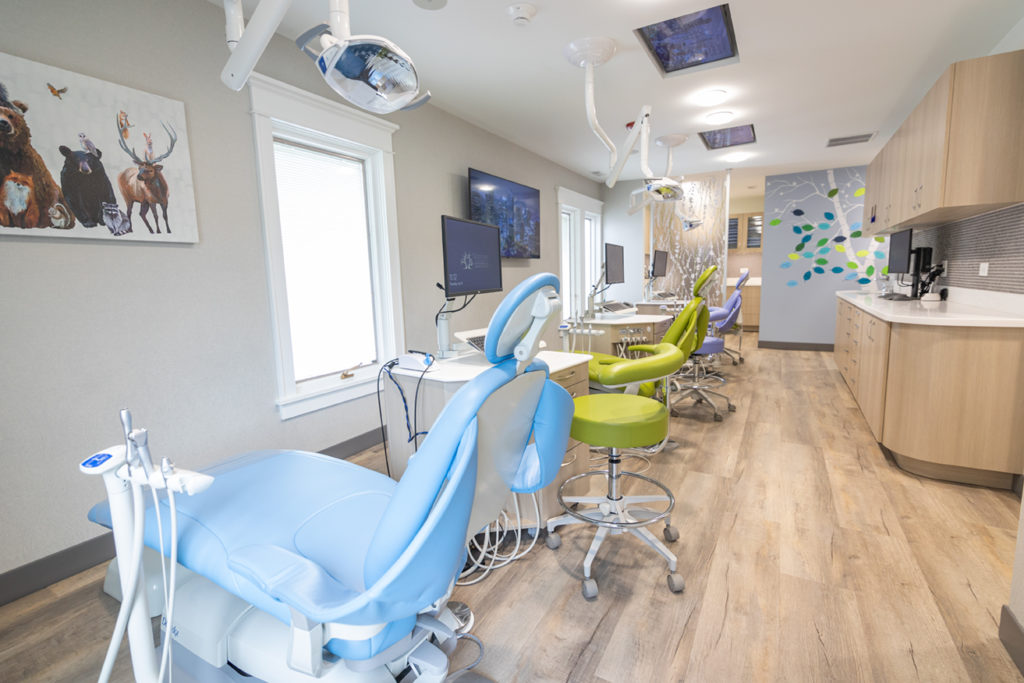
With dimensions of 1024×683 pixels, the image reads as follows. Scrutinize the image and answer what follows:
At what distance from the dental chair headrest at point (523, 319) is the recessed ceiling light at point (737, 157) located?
17.5 ft

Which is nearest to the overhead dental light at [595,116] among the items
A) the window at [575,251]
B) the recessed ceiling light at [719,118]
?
the recessed ceiling light at [719,118]

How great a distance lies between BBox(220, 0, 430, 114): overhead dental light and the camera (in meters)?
1.20

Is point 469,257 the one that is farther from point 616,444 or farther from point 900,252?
point 900,252

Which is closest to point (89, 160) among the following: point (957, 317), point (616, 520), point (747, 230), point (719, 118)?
point (616, 520)

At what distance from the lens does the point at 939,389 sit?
2.40m

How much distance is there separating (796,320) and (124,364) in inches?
277

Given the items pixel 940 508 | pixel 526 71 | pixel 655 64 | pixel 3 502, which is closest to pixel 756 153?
pixel 655 64

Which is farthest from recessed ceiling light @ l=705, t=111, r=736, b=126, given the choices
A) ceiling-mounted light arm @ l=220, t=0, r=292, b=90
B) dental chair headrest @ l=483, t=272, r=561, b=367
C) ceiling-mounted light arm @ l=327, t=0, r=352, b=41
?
dental chair headrest @ l=483, t=272, r=561, b=367

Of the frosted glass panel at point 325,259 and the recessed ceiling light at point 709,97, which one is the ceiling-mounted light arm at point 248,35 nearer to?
Result: the frosted glass panel at point 325,259

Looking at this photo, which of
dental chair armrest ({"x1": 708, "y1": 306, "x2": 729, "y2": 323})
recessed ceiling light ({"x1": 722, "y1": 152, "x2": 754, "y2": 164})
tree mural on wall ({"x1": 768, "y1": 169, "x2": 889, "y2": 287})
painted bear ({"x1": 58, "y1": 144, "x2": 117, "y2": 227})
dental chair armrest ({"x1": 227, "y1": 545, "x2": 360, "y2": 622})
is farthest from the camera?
tree mural on wall ({"x1": 768, "y1": 169, "x2": 889, "y2": 287})

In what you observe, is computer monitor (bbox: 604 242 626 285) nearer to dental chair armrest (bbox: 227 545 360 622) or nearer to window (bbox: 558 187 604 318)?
window (bbox: 558 187 604 318)

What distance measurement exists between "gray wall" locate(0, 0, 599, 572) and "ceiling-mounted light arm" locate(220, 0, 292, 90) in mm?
951

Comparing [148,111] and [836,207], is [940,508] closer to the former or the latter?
[148,111]

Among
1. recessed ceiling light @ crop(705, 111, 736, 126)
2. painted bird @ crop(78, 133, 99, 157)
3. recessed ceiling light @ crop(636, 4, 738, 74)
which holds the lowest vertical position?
painted bird @ crop(78, 133, 99, 157)
